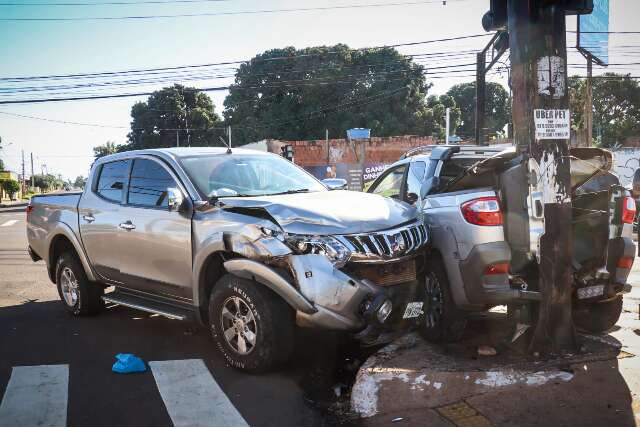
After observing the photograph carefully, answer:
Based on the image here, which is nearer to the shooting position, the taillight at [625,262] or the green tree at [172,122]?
the taillight at [625,262]

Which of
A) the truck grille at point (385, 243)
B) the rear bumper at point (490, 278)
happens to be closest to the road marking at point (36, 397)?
the truck grille at point (385, 243)

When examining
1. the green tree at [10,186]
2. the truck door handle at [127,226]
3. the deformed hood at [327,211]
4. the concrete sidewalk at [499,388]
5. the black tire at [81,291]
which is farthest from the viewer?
the green tree at [10,186]

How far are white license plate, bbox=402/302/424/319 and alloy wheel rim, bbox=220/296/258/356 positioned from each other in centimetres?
116

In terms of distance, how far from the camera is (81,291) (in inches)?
250

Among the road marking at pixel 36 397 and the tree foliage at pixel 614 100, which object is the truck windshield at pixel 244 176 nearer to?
the road marking at pixel 36 397

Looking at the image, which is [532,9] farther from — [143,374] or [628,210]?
[143,374]

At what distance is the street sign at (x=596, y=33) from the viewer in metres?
22.8

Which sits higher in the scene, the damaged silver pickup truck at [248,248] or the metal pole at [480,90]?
the metal pole at [480,90]

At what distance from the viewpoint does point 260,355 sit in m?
4.23

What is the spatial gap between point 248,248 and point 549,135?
2493 millimetres

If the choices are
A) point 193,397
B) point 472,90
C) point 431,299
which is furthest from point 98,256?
point 472,90

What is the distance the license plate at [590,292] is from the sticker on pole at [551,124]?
4.27ft

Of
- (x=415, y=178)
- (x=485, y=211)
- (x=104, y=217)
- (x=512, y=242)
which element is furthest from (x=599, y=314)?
(x=104, y=217)

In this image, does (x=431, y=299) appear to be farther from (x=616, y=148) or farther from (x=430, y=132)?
(x=430, y=132)
